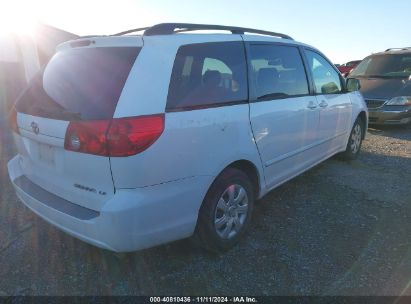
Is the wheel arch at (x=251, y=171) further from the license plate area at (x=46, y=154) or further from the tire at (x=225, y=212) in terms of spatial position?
the license plate area at (x=46, y=154)

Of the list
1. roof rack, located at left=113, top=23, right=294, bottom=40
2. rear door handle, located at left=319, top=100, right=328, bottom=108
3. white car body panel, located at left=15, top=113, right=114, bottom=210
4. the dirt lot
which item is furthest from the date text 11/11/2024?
rear door handle, located at left=319, top=100, right=328, bottom=108

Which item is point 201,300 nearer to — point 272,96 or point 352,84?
point 272,96

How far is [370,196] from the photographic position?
4270 millimetres

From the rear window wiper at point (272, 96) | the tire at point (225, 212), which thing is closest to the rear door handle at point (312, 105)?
the rear window wiper at point (272, 96)

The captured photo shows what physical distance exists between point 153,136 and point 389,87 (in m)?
7.45

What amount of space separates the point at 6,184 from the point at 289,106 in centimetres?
349

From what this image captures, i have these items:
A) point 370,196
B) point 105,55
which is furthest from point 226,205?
point 370,196

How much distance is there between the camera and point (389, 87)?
8102 mm

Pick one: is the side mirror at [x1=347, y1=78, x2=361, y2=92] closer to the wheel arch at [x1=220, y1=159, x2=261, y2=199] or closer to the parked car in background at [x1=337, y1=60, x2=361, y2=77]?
the wheel arch at [x1=220, y1=159, x2=261, y2=199]

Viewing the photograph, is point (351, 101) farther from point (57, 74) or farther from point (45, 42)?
point (45, 42)

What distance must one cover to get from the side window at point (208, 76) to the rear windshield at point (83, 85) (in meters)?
0.34

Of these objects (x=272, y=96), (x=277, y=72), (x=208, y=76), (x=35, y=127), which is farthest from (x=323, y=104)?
(x=35, y=127)

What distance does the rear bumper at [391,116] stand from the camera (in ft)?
25.3

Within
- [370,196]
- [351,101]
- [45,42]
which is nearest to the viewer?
[370,196]
